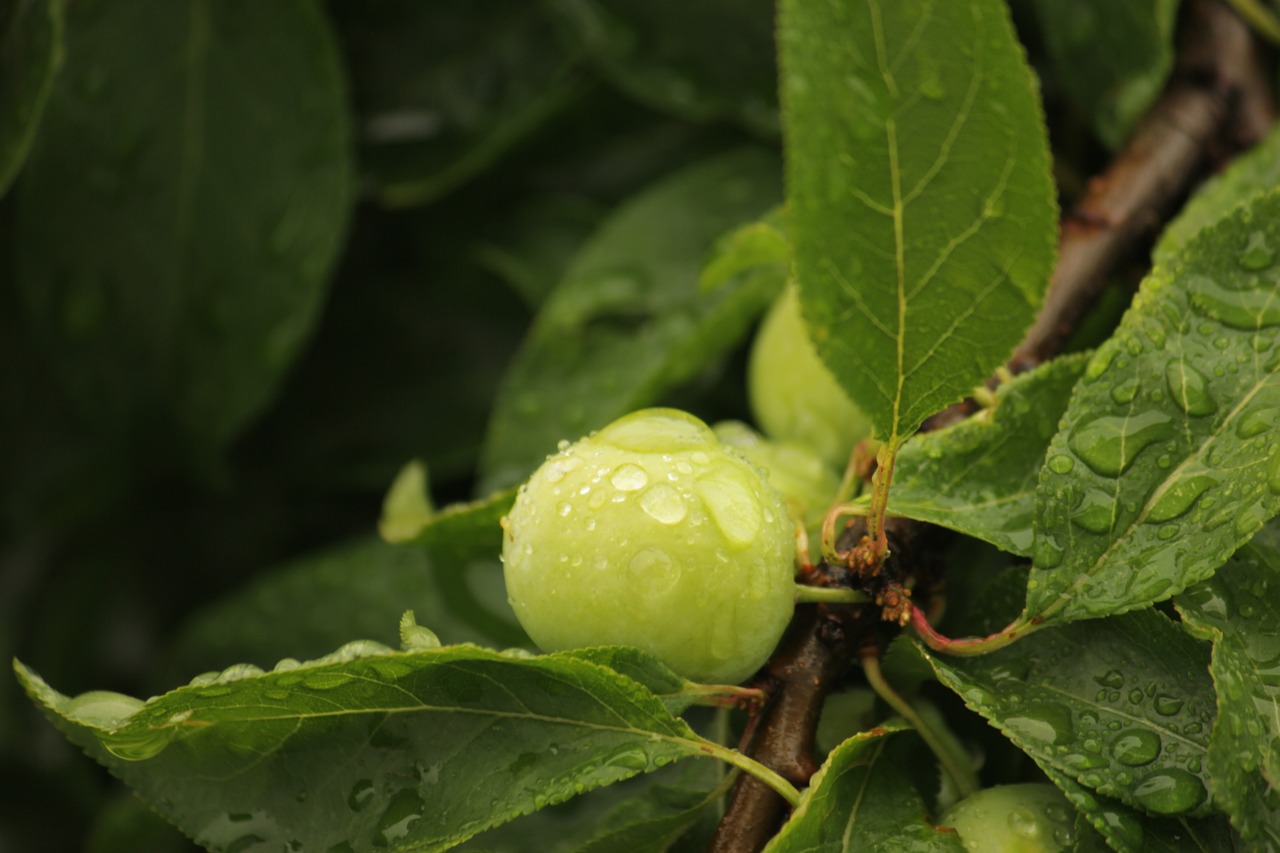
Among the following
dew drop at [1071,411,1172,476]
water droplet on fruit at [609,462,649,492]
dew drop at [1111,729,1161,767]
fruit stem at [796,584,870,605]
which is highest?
dew drop at [1071,411,1172,476]

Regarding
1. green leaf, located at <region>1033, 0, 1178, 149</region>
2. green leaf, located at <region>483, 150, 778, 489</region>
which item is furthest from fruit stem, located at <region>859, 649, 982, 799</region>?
green leaf, located at <region>1033, 0, 1178, 149</region>

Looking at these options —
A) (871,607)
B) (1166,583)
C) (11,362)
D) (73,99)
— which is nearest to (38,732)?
(11,362)

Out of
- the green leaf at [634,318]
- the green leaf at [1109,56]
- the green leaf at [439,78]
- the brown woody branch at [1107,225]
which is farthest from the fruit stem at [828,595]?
Answer: the green leaf at [439,78]

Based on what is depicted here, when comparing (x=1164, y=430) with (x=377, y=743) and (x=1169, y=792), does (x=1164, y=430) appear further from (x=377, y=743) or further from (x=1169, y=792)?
(x=377, y=743)

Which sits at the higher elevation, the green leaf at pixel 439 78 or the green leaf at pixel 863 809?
the green leaf at pixel 439 78

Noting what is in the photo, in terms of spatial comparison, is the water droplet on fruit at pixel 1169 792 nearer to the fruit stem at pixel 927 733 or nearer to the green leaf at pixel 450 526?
the fruit stem at pixel 927 733

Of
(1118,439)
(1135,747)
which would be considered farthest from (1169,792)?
(1118,439)

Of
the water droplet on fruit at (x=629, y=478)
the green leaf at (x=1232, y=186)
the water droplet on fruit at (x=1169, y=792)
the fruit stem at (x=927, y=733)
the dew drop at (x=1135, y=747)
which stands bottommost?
the fruit stem at (x=927, y=733)

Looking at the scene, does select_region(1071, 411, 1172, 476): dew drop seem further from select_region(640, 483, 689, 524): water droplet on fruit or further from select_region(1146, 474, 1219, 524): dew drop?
select_region(640, 483, 689, 524): water droplet on fruit
